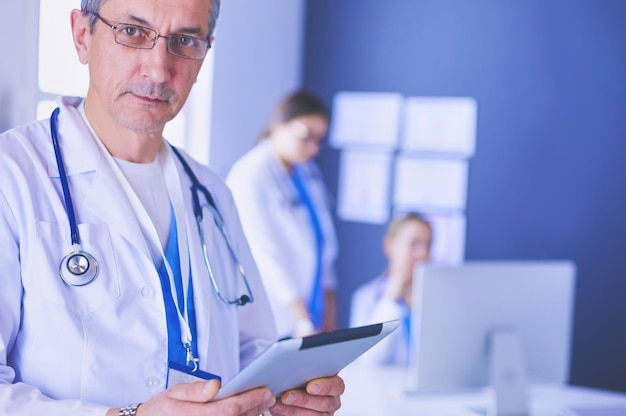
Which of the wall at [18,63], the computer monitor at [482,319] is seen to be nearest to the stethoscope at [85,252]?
the computer monitor at [482,319]

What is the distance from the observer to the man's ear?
1.33 meters

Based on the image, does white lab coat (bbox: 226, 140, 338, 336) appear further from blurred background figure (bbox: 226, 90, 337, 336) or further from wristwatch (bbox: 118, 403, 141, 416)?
wristwatch (bbox: 118, 403, 141, 416)

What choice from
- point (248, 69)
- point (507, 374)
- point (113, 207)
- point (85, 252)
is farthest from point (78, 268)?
point (248, 69)

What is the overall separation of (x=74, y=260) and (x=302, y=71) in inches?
129

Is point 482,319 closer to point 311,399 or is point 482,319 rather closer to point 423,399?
point 423,399

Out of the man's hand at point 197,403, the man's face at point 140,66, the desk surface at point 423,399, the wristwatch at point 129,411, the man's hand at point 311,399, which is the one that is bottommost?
the desk surface at point 423,399

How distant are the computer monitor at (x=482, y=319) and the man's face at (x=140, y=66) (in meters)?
1.00

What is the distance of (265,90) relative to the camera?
394 centimetres

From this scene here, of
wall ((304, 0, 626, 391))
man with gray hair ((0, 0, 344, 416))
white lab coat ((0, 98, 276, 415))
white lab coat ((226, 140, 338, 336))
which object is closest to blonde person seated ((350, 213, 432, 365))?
white lab coat ((226, 140, 338, 336))

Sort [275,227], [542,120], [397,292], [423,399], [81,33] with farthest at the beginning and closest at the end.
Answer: [542,120] → [275,227] → [397,292] → [423,399] → [81,33]

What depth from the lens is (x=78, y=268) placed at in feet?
3.80

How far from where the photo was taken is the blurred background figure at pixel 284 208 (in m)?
3.21

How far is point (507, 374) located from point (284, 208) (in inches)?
57.9

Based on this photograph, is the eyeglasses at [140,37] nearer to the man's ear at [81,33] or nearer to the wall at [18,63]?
the man's ear at [81,33]
